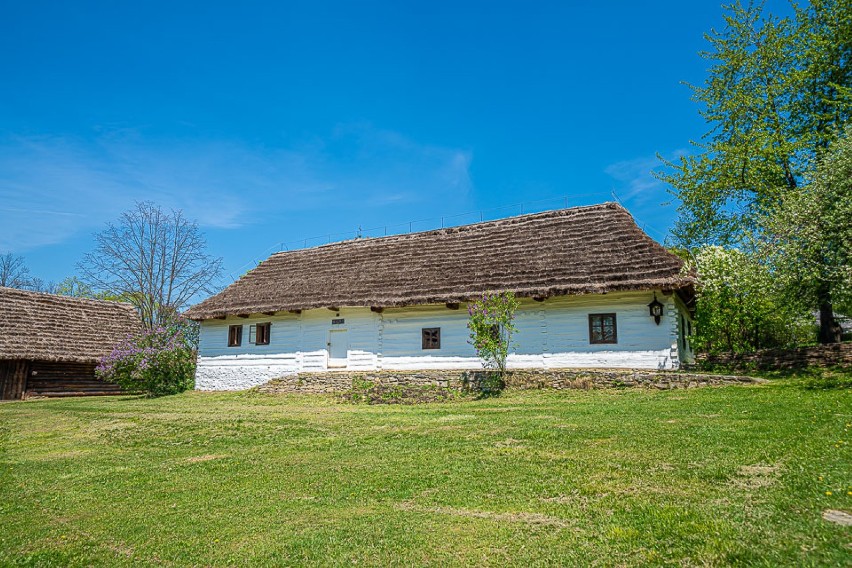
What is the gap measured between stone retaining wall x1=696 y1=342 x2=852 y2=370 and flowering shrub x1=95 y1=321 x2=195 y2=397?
20.2 m

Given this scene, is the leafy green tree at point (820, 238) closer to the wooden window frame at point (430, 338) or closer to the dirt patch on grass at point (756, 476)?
the dirt patch on grass at point (756, 476)

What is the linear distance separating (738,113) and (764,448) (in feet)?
58.0

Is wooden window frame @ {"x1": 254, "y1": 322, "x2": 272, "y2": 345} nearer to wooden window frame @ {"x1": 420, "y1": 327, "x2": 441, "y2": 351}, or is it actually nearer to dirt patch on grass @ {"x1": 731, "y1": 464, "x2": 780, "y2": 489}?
wooden window frame @ {"x1": 420, "y1": 327, "x2": 441, "y2": 351}

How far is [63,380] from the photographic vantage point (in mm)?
26734

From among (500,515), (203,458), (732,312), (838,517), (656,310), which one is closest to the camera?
(838,517)

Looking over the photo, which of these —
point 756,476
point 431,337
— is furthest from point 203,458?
point 431,337

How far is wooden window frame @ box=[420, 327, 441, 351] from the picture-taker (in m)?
20.7

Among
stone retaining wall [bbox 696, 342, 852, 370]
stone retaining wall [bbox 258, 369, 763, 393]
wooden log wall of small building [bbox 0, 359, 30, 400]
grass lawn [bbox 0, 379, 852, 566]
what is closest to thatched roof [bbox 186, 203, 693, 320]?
stone retaining wall [bbox 258, 369, 763, 393]

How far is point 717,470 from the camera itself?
6.35 m

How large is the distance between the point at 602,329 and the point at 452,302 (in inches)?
197

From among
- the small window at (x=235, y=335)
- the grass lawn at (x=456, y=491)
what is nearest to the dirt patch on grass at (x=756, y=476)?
the grass lawn at (x=456, y=491)

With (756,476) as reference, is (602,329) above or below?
above

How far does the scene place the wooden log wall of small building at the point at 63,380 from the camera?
84.1ft

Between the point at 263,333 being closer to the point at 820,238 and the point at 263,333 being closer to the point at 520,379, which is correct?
the point at 520,379
